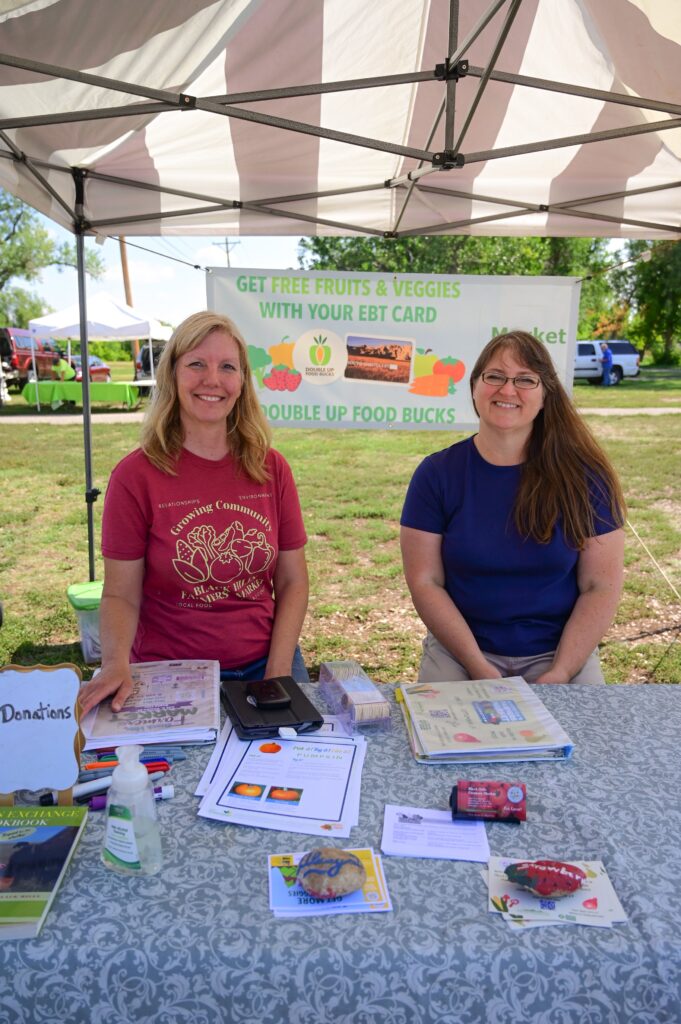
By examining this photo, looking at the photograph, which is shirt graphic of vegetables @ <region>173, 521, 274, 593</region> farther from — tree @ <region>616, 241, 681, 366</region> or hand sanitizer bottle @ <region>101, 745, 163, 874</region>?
tree @ <region>616, 241, 681, 366</region>

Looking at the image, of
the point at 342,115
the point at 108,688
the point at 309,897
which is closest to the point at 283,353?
the point at 342,115

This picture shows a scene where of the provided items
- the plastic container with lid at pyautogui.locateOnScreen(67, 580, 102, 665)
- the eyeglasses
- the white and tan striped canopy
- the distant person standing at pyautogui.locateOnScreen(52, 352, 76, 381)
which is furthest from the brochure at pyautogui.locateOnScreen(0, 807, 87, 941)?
the distant person standing at pyautogui.locateOnScreen(52, 352, 76, 381)

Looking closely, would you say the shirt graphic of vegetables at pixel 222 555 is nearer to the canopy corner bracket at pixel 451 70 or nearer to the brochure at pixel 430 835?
the brochure at pixel 430 835

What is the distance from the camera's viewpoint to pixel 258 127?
8.86 feet

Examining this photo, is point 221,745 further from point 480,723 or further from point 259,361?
point 259,361

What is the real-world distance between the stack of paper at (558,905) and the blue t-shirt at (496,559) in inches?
40.2

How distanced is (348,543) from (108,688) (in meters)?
4.49

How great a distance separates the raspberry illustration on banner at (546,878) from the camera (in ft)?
3.08

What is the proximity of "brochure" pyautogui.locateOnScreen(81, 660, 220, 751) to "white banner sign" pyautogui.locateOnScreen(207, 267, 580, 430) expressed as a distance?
222 cm

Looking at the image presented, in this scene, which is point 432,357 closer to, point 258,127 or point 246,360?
point 258,127

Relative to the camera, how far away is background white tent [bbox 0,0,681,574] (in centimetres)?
201

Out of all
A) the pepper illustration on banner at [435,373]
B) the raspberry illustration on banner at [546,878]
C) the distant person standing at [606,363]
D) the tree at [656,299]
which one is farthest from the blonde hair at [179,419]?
the tree at [656,299]

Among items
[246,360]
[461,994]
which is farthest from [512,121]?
[461,994]

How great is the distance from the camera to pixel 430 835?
1.08m
